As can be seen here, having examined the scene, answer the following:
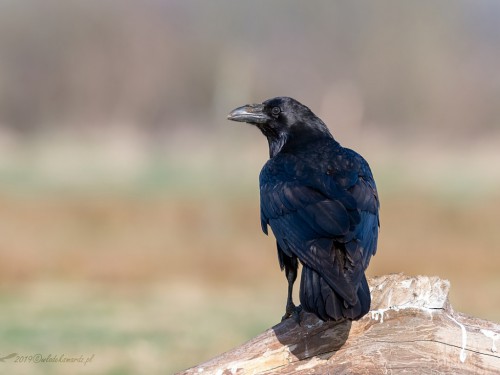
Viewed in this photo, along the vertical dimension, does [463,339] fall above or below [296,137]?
below

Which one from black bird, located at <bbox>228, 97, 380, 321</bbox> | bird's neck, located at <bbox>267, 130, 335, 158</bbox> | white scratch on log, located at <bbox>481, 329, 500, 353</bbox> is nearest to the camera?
black bird, located at <bbox>228, 97, 380, 321</bbox>

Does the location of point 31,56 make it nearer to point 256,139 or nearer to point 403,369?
point 256,139

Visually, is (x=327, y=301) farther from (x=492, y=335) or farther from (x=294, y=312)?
(x=492, y=335)

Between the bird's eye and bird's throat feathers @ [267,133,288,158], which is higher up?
the bird's eye

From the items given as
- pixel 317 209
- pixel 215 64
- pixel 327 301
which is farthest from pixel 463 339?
pixel 215 64

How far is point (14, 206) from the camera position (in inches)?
923

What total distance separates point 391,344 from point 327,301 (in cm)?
48

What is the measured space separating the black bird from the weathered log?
0.27 m

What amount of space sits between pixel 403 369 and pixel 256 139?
41.4 m

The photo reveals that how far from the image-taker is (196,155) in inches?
1970

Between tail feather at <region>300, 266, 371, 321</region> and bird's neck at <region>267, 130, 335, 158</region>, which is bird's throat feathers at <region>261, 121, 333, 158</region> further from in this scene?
tail feather at <region>300, 266, 371, 321</region>

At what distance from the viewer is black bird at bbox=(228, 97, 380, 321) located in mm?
5531

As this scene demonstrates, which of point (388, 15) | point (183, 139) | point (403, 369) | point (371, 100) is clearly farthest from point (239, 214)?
point (388, 15)

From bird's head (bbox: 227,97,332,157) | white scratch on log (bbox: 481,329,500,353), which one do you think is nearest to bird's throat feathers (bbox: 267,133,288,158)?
bird's head (bbox: 227,97,332,157)
